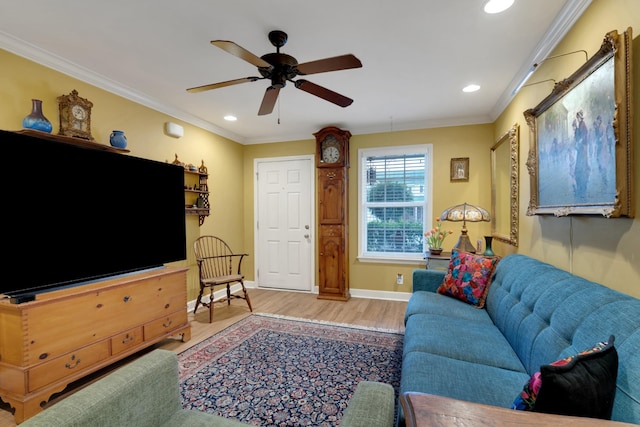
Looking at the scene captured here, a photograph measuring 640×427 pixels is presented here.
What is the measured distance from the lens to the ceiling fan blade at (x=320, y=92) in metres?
2.07

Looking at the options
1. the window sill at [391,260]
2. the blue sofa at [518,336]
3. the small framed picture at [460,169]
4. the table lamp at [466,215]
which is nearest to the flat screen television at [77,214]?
the blue sofa at [518,336]

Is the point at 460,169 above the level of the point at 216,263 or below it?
above

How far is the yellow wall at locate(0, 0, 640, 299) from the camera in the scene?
1.41m

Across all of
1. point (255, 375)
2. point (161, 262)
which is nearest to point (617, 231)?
point (255, 375)

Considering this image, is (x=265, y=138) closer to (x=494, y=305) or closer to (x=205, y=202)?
(x=205, y=202)

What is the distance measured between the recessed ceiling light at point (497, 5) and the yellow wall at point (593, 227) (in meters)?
0.41

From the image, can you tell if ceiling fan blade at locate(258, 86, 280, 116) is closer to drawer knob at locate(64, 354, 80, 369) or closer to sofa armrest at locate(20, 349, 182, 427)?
sofa armrest at locate(20, 349, 182, 427)

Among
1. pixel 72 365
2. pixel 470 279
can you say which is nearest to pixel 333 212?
pixel 470 279

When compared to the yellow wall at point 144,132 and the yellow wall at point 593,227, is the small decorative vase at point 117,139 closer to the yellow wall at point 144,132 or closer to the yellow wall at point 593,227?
the yellow wall at point 144,132

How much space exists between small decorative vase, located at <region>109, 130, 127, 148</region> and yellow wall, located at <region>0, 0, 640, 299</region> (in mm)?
153

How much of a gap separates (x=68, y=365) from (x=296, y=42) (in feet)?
9.03

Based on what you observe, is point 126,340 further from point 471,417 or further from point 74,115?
point 471,417

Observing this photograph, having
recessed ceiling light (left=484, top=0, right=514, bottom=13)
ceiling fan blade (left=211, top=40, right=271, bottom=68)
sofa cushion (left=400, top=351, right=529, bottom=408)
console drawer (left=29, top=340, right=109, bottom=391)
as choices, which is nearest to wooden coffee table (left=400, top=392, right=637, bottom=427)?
sofa cushion (left=400, top=351, right=529, bottom=408)

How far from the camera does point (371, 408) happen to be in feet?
3.10
